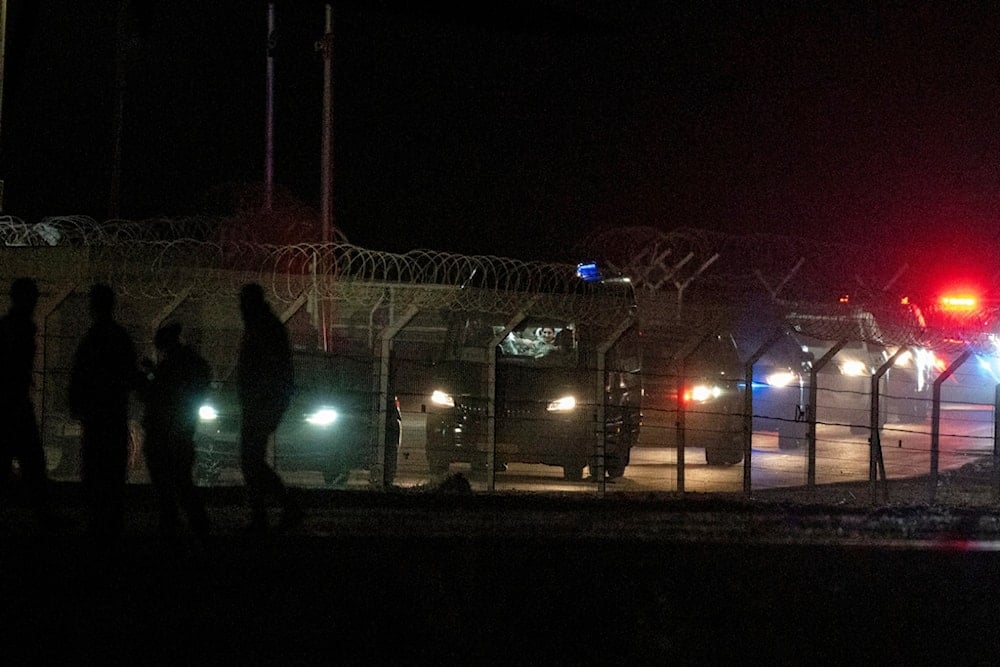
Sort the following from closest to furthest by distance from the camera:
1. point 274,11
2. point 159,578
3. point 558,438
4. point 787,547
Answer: point 159,578
point 787,547
point 558,438
point 274,11

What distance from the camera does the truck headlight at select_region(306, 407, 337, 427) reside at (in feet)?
42.4

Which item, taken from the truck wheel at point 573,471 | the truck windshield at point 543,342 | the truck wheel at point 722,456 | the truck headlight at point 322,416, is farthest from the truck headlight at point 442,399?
the truck wheel at point 722,456

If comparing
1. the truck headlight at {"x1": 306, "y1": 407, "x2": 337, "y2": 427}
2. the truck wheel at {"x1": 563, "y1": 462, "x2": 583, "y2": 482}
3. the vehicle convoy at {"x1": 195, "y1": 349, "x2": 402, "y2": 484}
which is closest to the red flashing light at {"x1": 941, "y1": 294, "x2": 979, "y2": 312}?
the truck wheel at {"x1": 563, "y1": 462, "x2": 583, "y2": 482}

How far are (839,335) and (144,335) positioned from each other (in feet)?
28.6

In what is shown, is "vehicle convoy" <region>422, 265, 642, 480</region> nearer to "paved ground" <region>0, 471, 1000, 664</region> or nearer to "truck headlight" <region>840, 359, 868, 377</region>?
"paved ground" <region>0, 471, 1000, 664</region>

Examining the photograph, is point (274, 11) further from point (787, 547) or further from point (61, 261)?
point (787, 547)

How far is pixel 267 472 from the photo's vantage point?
7711 mm

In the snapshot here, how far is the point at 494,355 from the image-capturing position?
12836 mm

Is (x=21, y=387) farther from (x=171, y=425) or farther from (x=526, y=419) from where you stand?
(x=526, y=419)

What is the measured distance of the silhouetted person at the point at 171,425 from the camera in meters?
7.64

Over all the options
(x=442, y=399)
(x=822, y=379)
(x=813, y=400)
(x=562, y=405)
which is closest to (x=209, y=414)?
(x=442, y=399)

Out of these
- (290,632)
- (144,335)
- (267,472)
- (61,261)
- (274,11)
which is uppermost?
(274,11)

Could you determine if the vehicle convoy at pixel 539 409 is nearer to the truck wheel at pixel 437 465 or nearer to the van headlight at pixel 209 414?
the truck wheel at pixel 437 465

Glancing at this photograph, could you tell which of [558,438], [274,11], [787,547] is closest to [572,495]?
[558,438]
